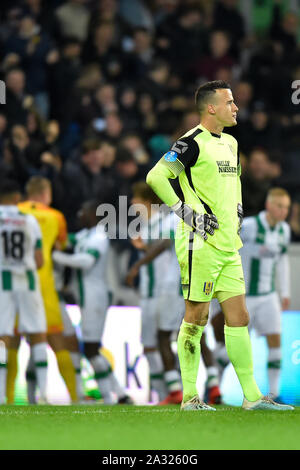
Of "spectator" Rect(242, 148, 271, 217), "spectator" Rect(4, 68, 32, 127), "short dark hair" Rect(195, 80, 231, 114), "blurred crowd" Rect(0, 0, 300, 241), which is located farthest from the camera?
"spectator" Rect(4, 68, 32, 127)

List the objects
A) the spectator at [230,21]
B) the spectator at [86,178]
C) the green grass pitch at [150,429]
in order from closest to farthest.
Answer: the green grass pitch at [150,429] < the spectator at [86,178] < the spectator at [230,21]

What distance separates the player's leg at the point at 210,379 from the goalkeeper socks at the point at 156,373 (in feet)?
1.47

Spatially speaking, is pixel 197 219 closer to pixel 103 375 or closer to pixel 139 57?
pixel 103 375

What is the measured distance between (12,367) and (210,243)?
3612 millimetres

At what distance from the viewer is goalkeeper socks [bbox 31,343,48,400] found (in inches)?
412

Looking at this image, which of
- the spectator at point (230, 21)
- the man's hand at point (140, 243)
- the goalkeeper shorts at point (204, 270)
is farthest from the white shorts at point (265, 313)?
the spectator at point (230, 21)

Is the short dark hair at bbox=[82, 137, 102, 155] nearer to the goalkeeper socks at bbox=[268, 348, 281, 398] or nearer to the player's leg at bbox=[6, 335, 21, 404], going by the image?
the player's leg at bbox=[6, 335, 21, 404]

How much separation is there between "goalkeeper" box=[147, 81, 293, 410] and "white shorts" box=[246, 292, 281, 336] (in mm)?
2894

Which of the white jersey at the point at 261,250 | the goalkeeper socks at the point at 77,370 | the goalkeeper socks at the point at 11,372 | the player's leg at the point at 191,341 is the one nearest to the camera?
the player's leg at the point at 191,341

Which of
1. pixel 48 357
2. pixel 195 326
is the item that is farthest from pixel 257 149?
pixel 195 326

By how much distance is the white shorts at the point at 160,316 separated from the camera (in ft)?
35.6

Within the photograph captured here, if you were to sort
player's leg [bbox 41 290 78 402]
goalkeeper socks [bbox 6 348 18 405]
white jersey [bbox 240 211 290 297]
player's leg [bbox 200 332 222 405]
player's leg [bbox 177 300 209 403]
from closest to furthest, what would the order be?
player's leg [bbox 177 300 209 403]
player's leg [bbox 200 332 222 405]
goalkeeper socks [bbox 6 348 18 405]
player's leg [bbox 41 290 78 402]
white jersey [bbox 240 211 290 297]

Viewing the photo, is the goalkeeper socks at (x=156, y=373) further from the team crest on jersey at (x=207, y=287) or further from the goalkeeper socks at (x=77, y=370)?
the team crest on jersey at (x=207, y=287)

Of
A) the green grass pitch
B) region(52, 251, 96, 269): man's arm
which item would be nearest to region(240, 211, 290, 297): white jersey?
region(52, 251, 96, 269): man's arm
